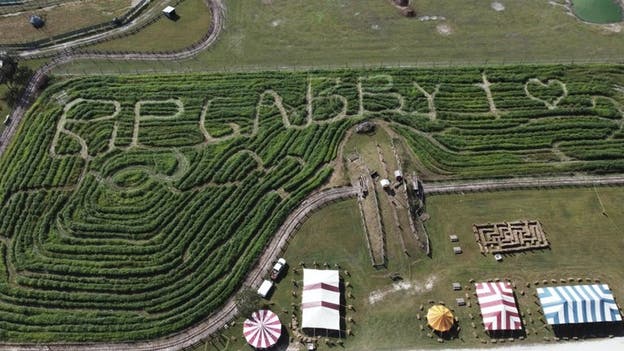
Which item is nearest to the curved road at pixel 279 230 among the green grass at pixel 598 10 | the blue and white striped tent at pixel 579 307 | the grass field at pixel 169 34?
the grass field at pixel 169 34

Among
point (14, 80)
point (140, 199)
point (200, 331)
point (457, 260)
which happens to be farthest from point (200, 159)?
point (457, 260)

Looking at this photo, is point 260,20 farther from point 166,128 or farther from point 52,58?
point 52,58

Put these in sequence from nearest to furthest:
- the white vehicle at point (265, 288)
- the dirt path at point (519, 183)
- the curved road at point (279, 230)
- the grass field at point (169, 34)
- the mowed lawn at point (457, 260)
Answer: the curved road at point (279, 230)
the mowed lawn at point (457, 260)
the white vehicle at point (265, 288)
the dirt path at point (519, 183)
the grass field at point (169, 34)

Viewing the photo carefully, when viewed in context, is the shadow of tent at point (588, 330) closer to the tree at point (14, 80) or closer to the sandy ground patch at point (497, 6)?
the sandy ground patch at point (497, 6)

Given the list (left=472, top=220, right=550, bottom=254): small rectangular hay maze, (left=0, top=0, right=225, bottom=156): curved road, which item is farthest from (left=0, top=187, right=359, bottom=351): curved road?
(left=0, top=0, right=225, bottom=156): curved road

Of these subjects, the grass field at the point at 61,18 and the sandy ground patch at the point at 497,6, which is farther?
the sandy ground patch at the point at 497,6

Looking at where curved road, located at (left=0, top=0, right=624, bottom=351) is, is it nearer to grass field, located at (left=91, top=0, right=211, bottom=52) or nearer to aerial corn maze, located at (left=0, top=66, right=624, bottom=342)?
aerial corn maze, located at (left=0, top=66, right=624, bottom=342)

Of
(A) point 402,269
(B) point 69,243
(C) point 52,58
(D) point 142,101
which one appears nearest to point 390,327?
(A) point 402,269
